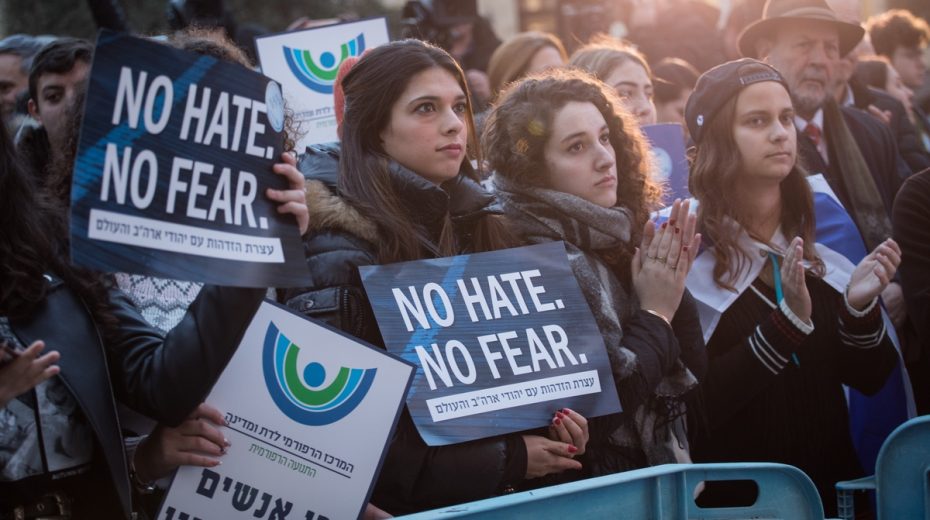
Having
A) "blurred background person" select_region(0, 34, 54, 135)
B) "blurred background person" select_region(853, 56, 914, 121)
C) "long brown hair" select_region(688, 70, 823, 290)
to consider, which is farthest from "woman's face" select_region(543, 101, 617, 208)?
"blurred background person" select_region(853, 56, 914, 121)

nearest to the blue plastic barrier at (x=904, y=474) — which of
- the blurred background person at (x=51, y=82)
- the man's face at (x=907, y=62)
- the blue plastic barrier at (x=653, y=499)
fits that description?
the blue plastic barrier at (x=653, y=499)

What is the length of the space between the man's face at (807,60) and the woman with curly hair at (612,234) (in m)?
1.45

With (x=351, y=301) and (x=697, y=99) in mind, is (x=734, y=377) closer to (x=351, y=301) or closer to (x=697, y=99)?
(x=697, y=99)

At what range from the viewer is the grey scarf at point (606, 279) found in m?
3.49

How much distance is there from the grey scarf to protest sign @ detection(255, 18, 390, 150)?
1.46 meters

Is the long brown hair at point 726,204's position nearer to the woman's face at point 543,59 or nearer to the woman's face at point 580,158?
the woman's face at point 580,158

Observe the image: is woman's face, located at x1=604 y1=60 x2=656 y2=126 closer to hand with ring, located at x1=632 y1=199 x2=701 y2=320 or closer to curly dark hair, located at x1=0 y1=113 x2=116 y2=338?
hand with ring, located at x1=632 y1=199 x2=701 y2=320

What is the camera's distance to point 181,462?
2.74 metres

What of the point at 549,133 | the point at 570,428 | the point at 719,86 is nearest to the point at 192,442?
the point at 570,428

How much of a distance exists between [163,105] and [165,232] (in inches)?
10.8

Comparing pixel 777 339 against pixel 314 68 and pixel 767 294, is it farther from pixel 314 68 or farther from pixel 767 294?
pixel 314 68

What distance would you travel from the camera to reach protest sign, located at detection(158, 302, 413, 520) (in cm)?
278

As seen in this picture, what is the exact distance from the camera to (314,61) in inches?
200

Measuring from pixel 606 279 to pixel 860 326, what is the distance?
1044 millimetres
